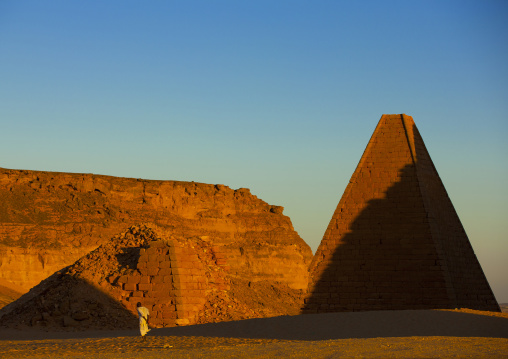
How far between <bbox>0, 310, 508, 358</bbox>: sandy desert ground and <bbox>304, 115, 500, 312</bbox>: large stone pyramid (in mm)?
1823

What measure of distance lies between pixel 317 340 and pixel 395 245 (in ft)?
15.7

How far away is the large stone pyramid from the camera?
17641 mm

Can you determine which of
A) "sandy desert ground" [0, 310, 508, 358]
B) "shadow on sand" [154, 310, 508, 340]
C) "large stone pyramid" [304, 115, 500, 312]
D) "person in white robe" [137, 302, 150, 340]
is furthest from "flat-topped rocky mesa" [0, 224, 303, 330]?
"person in white robe" [137, 302, 150, 340]

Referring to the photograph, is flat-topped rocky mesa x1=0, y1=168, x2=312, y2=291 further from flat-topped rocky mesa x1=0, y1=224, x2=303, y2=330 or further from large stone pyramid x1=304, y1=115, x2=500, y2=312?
large stone pyramid x1=304, y1=115, x2=500, y2=312

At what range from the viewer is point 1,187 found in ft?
176

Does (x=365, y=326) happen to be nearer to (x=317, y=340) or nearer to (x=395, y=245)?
(x=317, y=340)

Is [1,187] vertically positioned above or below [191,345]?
above

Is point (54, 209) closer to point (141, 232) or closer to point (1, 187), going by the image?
point (1, 187)

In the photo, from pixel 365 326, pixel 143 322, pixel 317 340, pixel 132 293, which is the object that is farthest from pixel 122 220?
pixel 317 340

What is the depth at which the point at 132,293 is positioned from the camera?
2181 centimetres

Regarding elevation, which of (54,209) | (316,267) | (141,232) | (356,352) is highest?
(54,209)

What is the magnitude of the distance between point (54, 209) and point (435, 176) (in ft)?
131

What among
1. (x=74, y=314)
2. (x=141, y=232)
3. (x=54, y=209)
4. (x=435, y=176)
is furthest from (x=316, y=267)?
(x=54, y=209)

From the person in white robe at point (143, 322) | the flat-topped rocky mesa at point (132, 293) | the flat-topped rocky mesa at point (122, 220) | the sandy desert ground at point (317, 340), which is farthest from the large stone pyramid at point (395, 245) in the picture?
the flat-topped rocky mesa at point (122, 220)
